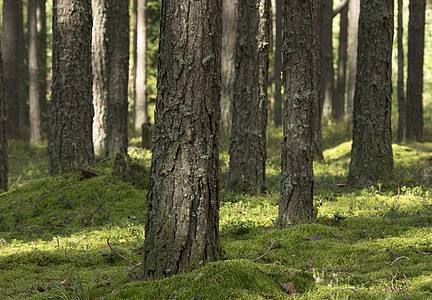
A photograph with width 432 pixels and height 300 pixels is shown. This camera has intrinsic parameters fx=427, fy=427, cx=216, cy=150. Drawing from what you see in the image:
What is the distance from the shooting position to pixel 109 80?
1304 cm

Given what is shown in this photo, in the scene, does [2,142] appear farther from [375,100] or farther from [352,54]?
[352,54]

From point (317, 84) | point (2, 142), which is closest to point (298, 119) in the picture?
point (2, 142)

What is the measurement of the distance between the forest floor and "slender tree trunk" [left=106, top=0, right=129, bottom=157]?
11.0 feet

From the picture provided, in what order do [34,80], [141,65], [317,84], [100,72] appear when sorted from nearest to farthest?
[100,72] → [317,84] → [34,80] → [141,65]

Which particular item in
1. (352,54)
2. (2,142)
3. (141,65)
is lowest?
(2,142)

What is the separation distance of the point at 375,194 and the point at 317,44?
7.07 m

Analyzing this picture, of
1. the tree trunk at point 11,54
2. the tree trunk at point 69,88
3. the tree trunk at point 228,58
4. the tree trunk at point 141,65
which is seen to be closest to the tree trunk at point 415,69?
the tree trunk at point 228,58

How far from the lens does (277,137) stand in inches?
737

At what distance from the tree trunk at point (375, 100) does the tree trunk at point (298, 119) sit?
360cm

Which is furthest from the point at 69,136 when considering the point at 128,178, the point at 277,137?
the point at 277,137

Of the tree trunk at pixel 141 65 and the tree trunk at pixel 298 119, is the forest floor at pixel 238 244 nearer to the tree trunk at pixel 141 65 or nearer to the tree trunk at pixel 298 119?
the tree trunk at pixel 298 119

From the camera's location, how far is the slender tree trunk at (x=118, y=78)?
42.0 feet

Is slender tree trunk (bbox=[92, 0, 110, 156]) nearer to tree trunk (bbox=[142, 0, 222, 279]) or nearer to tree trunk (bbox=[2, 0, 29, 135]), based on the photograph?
tree trunk (bbox=[142, 0, 222, 279])

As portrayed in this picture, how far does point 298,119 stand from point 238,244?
76.4 inches
